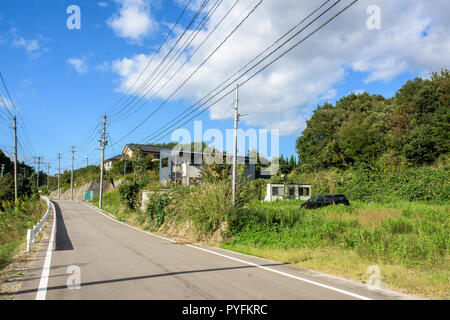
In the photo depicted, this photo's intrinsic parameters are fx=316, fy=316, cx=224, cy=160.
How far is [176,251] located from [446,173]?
→ 2183 cm

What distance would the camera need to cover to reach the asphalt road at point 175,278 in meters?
5.77

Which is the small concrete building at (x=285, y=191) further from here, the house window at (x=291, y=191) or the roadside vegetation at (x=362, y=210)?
the roadside vegetation at (x=362, y=210)

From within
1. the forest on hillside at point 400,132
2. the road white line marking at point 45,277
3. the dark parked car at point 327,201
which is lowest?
the road white line marking at point 45,277

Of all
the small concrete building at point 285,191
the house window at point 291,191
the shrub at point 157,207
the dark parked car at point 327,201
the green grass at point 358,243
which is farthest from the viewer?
the house window at point 291,191

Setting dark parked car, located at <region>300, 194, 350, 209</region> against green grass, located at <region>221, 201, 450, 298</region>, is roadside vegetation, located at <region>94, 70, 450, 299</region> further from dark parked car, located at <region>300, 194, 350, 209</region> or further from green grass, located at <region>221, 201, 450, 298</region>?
dark parked car, located at <region>300, 194, 350, 209</region>

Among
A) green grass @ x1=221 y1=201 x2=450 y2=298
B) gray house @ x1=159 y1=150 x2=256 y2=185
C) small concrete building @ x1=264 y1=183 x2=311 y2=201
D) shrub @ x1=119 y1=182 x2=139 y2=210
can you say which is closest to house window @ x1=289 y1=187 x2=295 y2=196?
small concrete building @ x1=264 y1=183 x2=311 y2=201

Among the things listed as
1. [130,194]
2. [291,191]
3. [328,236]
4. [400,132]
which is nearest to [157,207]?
[130,194]

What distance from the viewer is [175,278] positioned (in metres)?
6.95

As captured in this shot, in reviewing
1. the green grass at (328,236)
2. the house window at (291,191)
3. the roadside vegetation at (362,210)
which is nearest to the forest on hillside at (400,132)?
the roadside vegetation at (362,210)

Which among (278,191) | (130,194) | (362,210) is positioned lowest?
(362,210)

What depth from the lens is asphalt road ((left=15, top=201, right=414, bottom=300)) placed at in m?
5.77

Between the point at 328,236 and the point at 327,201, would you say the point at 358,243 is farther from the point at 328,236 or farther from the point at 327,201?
the point at 327,201
